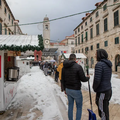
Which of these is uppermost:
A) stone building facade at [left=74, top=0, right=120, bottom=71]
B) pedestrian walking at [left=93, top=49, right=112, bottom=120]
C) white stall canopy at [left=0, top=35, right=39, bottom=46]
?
stone building facade at [left=74, top=0, right=120, bottom=71]

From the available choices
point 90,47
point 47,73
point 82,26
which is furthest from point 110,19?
point 47,73

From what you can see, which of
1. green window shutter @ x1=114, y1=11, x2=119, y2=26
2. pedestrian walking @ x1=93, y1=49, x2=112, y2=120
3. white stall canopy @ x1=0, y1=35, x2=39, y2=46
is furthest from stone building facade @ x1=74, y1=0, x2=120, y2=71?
pedestrian walking @ x1=93, y1=49, x2=112, y2=120

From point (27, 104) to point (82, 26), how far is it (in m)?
26.8

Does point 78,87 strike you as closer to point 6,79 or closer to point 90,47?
point 6,79

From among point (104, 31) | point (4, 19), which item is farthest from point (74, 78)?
point (104, 31)

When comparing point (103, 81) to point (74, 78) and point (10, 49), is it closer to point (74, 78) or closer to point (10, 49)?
point (74, 78)

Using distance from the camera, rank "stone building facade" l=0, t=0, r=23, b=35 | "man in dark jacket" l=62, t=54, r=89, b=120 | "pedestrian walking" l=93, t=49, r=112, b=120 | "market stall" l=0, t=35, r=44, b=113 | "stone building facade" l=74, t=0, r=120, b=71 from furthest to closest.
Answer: "stone building facade" l=74, t=0, r=120, b=71, "stone building facade" l=0, t=0, r=23, b=35, "market stall" l=0, t=35, r=44, b=113, "man in dark jacket" l=62, t=54, r=89, b=120, "pedestrian walking" l=93, t=49, r=112, b=120

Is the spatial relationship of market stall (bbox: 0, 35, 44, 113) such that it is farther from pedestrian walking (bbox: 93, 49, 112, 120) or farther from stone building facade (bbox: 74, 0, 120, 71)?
stone building facade (bbox: 74, 0, 120, 71)

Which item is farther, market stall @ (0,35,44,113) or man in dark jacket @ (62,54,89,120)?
market stall @ (0,35,44,113)

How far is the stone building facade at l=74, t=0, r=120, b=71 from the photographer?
52.0ft

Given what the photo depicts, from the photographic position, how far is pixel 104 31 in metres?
18.6

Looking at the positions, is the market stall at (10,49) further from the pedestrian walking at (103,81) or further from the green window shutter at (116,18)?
the green window shutter at (116,18)

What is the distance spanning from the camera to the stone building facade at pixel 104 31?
624 inches

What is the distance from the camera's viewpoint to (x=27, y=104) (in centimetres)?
418
